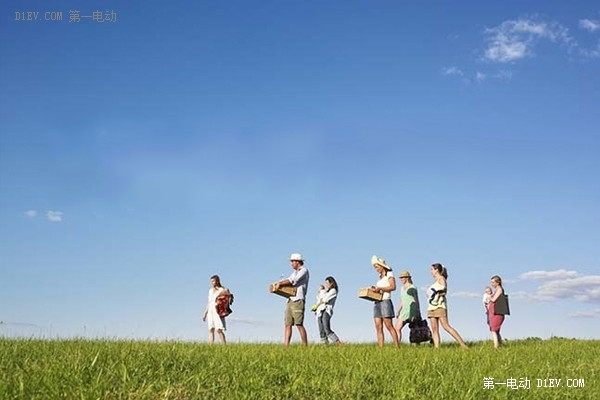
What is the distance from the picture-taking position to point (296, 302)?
55.1 feet

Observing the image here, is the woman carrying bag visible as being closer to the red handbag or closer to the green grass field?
the green grass field

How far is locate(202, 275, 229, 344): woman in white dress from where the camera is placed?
19.7 m

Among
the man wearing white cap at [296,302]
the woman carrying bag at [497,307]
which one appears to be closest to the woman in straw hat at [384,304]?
the man wearing white cap at [296,302]

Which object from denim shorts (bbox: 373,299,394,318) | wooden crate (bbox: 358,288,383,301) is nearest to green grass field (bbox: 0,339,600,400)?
denim shorts (bbox: 373,299,394,318)

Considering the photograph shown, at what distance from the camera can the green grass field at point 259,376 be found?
819 centimetres

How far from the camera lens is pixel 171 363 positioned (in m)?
9.74

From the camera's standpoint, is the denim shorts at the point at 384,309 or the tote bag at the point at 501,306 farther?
the tote bag at the point at 501,306

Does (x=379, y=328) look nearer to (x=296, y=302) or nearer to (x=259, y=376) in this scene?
(x=296, y=302)

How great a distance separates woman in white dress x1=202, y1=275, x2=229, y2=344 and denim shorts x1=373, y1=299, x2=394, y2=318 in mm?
5052

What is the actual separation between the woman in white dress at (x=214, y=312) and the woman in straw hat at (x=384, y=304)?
16.3 feet

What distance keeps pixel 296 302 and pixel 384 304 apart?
7.33 feet

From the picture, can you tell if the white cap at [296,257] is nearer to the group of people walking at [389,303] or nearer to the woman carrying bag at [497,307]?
the group of people walking at [389,303]

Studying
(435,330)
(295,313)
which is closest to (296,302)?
(295,313)

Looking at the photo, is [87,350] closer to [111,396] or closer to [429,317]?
[111,396]
